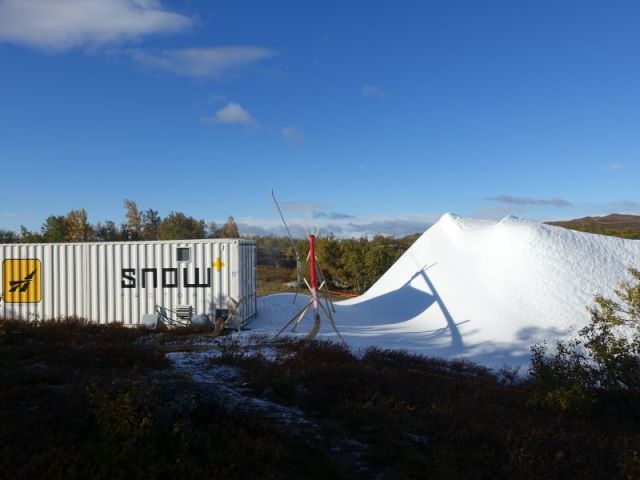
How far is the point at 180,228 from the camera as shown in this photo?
47.7 meters

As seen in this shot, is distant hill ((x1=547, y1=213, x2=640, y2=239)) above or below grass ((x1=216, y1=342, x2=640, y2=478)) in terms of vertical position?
above

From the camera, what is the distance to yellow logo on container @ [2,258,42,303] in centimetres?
1684

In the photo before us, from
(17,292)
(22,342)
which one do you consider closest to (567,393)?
(22,342)

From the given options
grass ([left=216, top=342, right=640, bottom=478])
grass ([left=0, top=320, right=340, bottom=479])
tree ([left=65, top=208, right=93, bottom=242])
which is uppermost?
tree ([left=65, top=208, right=93, bottom=242])

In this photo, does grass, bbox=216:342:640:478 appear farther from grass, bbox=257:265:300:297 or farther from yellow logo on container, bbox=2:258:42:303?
grass, bbox=257:265:300:297

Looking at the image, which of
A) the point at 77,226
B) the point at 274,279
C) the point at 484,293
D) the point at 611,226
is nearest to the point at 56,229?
the point at 77,226

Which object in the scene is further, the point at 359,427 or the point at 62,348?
the point at 62,348

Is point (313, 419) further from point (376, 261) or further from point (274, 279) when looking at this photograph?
point (274, 279)

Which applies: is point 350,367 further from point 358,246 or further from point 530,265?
point 358,246

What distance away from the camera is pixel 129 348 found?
10031 mm

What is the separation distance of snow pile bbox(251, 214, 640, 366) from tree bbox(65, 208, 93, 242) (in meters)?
25.9

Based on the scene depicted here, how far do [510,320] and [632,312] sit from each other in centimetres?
798

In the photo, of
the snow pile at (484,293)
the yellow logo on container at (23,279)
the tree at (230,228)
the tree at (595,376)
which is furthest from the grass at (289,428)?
the tree at (230,228)

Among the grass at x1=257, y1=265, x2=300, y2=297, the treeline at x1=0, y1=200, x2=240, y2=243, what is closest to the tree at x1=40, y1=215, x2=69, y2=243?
the treeline at x1=0, y1=200, x2=240, y2=243
